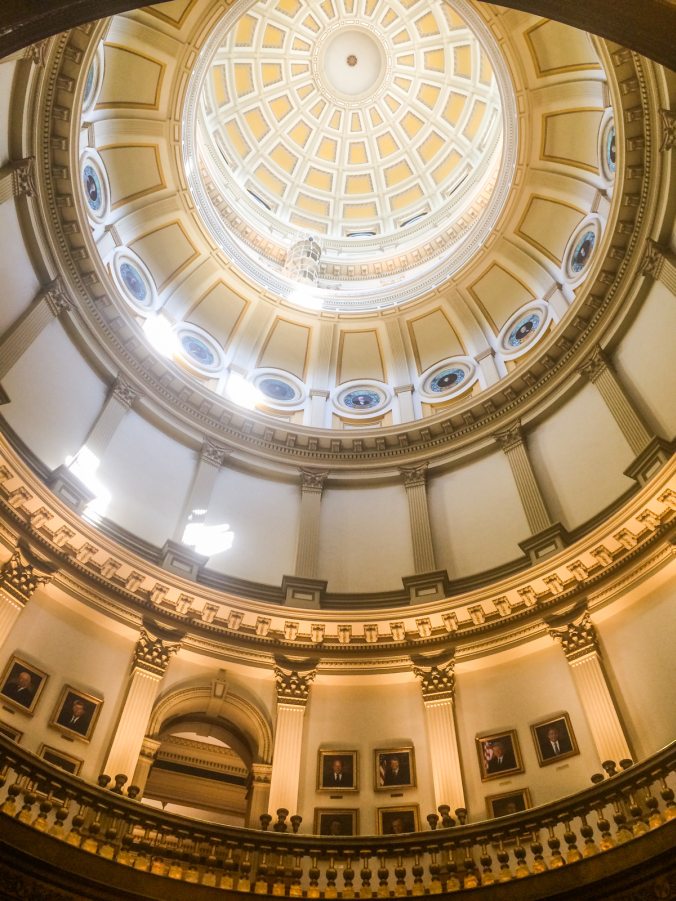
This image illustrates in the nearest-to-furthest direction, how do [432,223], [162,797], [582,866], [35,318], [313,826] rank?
[582,866] → [313,826] → [35,318] → [162,797] → [432,223]

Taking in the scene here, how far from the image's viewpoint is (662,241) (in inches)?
719

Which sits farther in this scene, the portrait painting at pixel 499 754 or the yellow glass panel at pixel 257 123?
the yellow glass panel at pixel 257 123

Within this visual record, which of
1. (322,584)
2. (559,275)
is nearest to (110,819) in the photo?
(322,584)

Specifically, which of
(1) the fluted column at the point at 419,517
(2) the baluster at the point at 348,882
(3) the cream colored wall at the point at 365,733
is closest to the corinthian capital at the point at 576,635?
(3) the cream colored wall at the point at 365,733

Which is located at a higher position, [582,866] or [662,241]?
[662,241]

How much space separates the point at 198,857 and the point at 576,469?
1280cm

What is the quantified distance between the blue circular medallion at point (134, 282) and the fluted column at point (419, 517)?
1051 centimetres

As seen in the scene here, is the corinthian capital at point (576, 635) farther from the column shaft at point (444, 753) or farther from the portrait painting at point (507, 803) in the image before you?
the portrait painting at point (507, 803)

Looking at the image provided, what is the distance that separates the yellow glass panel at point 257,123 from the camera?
31281 mm

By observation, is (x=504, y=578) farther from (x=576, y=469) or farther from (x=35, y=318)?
(x=35, y=318)

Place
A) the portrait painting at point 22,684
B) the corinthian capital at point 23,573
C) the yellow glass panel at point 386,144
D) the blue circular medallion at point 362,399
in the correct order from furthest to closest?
1. the yellow glass panel at point 386,144
2. the blue circular medallion at point 362,399
3. the corinthian capital at point 23,573
4. the portrait painting at point 22,684

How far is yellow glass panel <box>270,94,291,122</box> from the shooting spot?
32125 mm

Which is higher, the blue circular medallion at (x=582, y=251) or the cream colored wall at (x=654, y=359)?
the blue circular medallion at (x=582, y=251)

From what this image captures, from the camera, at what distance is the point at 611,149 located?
2114 cm
